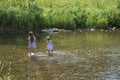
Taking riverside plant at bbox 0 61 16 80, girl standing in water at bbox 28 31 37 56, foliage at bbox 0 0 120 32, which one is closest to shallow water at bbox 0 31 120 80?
riverside plant at bbox 0 61 16 80

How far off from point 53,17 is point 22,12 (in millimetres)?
7856

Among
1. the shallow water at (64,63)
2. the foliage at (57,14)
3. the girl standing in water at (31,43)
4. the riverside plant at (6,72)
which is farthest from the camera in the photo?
the foliage at (57,14)

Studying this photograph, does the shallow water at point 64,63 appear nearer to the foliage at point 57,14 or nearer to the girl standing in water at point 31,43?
the girl standing in water at point 31,43

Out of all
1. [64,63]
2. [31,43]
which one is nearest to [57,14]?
[31,43]

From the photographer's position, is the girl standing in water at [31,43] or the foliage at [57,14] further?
the foliage at [57,14]

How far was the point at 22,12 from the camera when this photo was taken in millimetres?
53000

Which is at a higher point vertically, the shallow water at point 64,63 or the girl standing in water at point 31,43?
the girl standing in water at point 31,43

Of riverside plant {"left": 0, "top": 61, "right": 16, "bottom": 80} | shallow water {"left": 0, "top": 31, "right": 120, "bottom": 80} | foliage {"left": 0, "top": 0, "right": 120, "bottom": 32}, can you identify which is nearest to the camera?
riverside plant {"left": 0, "top": 61, "right": 16, "bottom": 80}

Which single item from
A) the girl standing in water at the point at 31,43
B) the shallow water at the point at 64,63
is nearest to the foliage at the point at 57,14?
the shallow water at the point at 64,63

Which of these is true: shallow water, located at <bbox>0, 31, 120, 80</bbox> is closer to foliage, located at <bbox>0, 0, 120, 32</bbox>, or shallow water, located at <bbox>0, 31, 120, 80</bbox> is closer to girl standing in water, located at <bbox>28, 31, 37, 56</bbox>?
girl standing in water, located at <bbox>28, 31, 37, 56</bbox>

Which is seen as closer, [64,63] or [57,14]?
[64,63]

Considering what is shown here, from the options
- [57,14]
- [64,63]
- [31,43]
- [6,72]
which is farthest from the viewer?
[57,14]

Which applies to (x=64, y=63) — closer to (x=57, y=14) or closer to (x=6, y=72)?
(x=6, y=72)

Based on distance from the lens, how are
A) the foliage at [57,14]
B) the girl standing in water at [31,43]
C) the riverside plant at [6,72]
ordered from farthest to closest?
the foliage at [57,14] < the girl standing in water at [31,43] < the riverside plant at [6,72]
